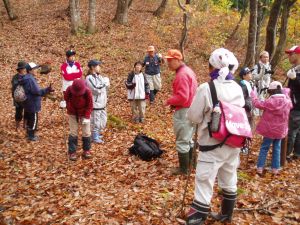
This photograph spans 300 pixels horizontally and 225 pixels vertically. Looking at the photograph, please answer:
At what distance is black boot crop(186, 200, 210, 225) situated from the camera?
4.30 metres

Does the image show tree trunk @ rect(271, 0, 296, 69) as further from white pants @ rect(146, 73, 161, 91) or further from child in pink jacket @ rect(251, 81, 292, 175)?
child in pink jacket @ rect(251, 81, 292, 175)

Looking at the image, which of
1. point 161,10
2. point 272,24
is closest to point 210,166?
point 272,24

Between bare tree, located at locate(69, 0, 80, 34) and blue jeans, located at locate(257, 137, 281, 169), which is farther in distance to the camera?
bare tree, located at locate(69, 0, 80, 34)

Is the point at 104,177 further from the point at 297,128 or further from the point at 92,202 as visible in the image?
the point at 297,128

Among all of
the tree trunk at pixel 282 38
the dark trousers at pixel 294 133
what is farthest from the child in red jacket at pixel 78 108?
the tree trunk at pixel 282 38

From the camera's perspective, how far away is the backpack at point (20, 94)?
29.4ft

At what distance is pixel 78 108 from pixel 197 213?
435cm

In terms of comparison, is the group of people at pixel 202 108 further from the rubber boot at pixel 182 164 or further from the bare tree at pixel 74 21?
the bare tree at pixel 74 21

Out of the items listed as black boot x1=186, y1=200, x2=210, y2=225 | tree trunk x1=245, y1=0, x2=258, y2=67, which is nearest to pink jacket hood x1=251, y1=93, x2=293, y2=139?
black boot x1=186, y1=200, x2=210, y2=225

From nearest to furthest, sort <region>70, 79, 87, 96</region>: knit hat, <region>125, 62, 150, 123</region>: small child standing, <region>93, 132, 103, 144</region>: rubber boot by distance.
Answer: <region>70, 79, 87, 96</region>: knit hat, <region>93, 132, 103, 144</region>: rubber boot, <region>125, 62, 150, 123</region>: small child standing

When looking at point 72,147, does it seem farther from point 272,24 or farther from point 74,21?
point 74,21

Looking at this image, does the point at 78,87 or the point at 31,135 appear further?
the point at 31,135

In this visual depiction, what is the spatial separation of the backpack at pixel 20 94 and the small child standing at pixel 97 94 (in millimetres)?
1800

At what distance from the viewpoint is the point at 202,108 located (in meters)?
4.27
